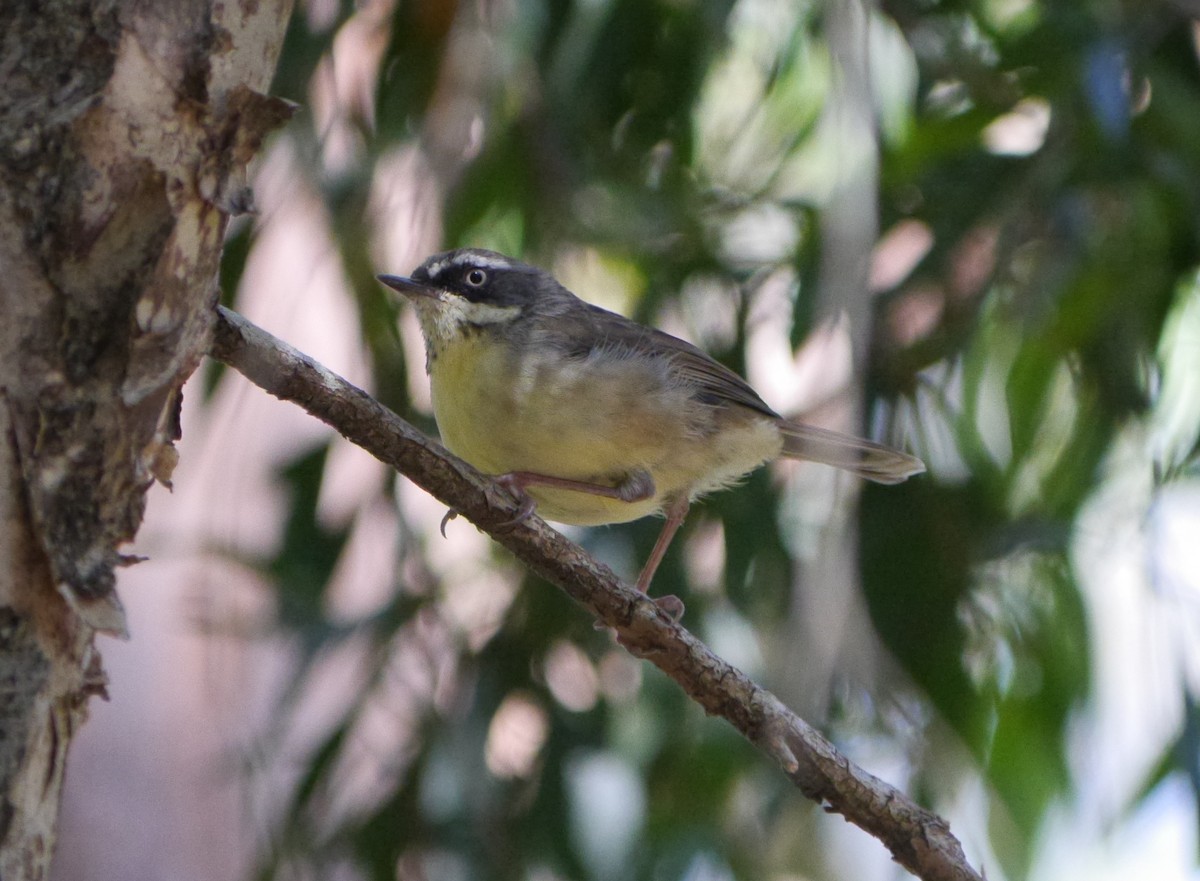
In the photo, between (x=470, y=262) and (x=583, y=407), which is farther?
(x=470, y=262)

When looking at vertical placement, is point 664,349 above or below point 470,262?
below

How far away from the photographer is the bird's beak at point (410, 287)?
392 centimetres

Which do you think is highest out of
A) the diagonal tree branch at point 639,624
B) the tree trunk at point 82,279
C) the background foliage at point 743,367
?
the tree trunk at point 82,279

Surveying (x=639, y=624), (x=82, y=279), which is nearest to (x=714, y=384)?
(x=639, y=624)

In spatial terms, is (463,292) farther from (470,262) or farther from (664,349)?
(664,349)

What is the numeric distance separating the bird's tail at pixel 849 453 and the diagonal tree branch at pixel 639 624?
1.35 metres

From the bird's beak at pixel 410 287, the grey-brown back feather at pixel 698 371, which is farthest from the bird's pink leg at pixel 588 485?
the bird's beak at pixel 410 287

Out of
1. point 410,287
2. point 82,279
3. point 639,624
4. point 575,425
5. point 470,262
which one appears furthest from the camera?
point 470,262

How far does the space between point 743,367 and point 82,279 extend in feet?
10.7

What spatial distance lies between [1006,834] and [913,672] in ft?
1.97

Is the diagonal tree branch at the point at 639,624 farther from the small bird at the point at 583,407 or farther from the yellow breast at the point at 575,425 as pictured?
the yellow breast at the point at 575,425

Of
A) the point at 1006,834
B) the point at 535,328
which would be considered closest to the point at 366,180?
the point at 535,328

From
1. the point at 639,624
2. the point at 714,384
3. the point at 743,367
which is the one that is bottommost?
the point at 743,367

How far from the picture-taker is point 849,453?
162 inches
